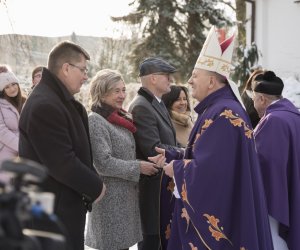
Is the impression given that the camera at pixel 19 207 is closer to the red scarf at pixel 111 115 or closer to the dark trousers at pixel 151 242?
the red scarf at pixel 111 115

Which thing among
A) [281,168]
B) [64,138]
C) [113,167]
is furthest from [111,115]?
Result: [281,168]

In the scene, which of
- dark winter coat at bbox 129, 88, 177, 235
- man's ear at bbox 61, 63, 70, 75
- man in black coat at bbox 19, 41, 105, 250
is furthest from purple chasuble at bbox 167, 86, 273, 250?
man's ear at bbox 61, 63, 70, 75

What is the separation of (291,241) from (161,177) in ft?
3.43

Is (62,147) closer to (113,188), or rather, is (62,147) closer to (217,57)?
(113,188)

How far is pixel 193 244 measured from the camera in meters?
3.39

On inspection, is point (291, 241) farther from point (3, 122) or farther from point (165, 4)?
point (165, 4)

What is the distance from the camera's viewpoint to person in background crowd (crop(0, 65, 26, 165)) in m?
4.64

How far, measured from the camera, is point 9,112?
476 cm

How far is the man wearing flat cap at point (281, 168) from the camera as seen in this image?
3861 millimetres

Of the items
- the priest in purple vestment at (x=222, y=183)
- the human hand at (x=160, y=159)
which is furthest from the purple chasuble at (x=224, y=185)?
the human hand at (x=160, y=159)

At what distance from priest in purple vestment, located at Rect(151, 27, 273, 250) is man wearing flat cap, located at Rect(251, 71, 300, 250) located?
514 millimetres

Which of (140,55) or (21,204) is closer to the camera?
(21,204)

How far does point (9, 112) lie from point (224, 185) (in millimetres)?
2306

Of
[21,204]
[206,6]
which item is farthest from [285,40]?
[21,204]
